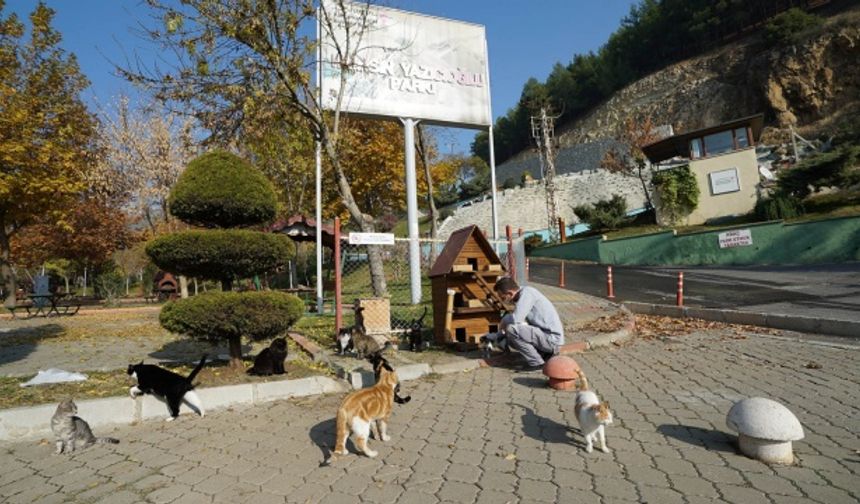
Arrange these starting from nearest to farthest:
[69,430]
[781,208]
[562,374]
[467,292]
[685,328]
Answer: [69,430] < [562,374] < [467,292] < [685,328] < [781,208]

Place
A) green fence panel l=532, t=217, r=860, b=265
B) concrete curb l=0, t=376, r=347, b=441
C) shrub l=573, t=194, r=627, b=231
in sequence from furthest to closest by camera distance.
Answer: shrub l=573, t=194, r=627, b=231 < green fence panel l=532, t=217, r=860, b=265 < concrete curb l=0, t=376, r=347, b=441

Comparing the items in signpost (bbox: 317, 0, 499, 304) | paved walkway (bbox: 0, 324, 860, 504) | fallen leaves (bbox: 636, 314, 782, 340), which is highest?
signpost (bbox: 317, 0, 499, 304)

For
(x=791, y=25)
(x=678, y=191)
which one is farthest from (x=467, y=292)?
(x=791, y=25)

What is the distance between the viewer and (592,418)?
3.48m

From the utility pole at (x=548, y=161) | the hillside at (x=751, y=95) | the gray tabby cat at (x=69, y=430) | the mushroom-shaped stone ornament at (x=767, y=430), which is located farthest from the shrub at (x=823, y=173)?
the gray tabby cat at (x=69, y=430)

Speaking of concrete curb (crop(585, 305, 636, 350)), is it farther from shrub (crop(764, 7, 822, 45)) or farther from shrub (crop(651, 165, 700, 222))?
shrub (crop(764, 7, 822, 45))

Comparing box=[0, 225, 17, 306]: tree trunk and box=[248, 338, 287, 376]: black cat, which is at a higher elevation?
box=[0, 225, 17, 306]: tree trunk

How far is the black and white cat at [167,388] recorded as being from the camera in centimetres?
491

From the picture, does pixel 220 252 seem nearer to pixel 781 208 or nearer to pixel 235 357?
pixel 235 357

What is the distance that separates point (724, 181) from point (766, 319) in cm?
2403

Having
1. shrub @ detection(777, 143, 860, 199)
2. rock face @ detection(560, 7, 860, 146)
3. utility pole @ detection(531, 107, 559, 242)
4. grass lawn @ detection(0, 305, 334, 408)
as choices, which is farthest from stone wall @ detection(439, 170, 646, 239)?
grass lawn @ detection(0, 305, 334, 408)

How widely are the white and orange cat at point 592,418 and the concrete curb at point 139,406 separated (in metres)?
3.22

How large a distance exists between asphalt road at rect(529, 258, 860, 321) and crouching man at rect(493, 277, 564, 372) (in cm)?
654

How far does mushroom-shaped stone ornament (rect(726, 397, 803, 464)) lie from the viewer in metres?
3.15
